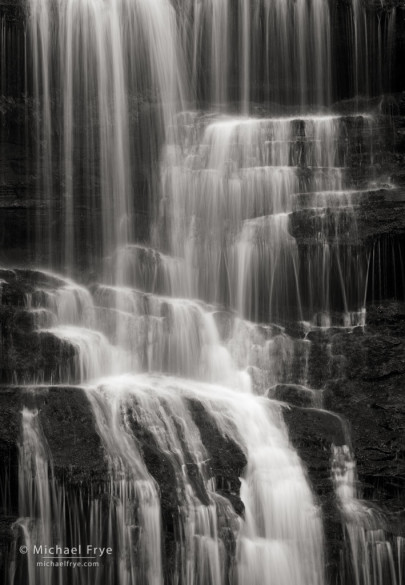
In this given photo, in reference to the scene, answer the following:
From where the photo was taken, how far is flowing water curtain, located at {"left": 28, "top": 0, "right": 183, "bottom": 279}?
22438mm

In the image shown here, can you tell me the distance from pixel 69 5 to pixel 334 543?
1477 cm

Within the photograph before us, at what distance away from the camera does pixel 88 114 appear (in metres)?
23.1

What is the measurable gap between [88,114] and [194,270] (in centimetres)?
487

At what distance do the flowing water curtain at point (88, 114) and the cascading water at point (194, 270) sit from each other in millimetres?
41

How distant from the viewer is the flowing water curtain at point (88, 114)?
22438 millimetres

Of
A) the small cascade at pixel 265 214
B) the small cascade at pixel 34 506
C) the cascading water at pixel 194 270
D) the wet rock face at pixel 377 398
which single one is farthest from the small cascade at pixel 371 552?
the small cascade at pixel 265 214

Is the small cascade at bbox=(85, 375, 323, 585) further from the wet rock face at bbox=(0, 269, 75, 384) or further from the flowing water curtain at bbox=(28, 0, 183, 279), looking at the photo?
the flowing water curtain at bbox=(28, 0, 183, 279)

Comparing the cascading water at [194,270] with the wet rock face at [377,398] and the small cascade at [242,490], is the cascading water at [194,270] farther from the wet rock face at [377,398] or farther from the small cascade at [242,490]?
the wet rock face at [377,398]

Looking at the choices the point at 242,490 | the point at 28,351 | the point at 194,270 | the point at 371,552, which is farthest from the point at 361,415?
the point at 28,351

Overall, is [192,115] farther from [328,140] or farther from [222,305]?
[222,305]

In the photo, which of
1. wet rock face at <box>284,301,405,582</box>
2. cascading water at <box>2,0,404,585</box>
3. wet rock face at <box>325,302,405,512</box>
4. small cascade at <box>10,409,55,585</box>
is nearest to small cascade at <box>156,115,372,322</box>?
cascading water at <box>2,0,404,585</box>

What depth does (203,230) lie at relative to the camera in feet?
73.0

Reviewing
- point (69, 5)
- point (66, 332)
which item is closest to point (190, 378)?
point (66, 332)

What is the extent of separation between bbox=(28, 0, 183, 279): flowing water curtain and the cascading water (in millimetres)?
41
